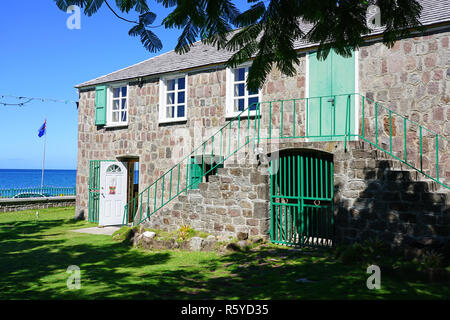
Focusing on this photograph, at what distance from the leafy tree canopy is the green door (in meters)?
6.04

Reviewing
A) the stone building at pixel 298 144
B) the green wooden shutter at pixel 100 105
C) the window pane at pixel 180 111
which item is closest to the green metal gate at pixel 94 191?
the stone building at pixel 298 144

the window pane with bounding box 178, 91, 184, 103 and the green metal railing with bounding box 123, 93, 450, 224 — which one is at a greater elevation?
the window pane with bounding box 178, 91, 184, 103

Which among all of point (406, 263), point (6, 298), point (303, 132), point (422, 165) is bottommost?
point (6, 298)

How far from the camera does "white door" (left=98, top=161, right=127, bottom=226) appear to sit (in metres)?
14.0

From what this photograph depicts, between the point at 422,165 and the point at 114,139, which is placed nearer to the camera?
the point at 422,165

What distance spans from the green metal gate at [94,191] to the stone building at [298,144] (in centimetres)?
4

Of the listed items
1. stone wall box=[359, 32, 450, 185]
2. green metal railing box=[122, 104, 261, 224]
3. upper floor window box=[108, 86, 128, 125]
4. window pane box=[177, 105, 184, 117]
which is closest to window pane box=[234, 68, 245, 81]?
green metal railing box=[122, 104, 261, 224]

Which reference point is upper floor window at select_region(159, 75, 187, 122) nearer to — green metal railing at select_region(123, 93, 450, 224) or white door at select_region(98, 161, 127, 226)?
green metal railing at select_region(123, 93, 450, 224)

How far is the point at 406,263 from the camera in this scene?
662 cm
